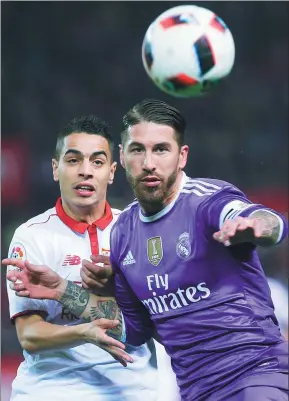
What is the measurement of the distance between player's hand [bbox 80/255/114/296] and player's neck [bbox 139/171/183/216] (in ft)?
1.82

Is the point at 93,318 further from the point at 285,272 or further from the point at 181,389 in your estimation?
the point at 285,272

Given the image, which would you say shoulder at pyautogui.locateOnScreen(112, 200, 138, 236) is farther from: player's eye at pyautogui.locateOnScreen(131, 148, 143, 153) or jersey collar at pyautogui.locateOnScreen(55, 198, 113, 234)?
jersey collar at pyautogui.locateOnScreen(55, 198, 113, 234)

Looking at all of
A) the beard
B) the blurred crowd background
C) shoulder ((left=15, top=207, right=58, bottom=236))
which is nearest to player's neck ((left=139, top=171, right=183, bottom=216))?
the beard

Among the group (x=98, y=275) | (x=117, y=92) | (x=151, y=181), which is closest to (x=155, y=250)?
(x=151, y=181)

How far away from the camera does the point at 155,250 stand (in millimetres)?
3906

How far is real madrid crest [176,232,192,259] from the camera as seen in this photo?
12.3 feet

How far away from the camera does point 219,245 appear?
12.0 feet

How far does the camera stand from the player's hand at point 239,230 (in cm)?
317

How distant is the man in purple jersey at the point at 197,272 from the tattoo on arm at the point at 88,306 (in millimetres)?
385

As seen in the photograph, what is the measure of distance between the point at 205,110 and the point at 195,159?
2.38ft

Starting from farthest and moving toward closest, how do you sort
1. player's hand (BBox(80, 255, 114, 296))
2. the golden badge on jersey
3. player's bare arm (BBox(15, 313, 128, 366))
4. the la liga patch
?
the la liga patch, player's hand (BBox(80, 255, 114, 296)), player's bare arm (BBox(15, 313, 128, 366)), the golden badge on jersey

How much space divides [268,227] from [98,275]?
1.37 meters

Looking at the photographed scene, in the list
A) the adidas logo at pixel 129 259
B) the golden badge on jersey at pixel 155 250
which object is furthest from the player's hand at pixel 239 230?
the adidas logo at pixel 129 259

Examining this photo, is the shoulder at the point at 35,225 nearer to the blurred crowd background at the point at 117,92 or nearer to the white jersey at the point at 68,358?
the white jersey at the point at 68,358
